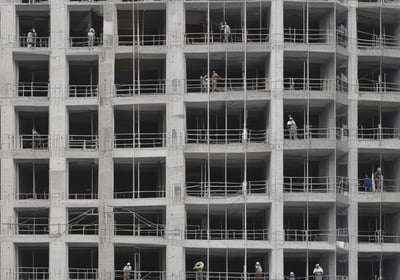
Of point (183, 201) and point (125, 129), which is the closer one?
point (183, 201)

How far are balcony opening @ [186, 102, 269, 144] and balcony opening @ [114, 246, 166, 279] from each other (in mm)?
7860

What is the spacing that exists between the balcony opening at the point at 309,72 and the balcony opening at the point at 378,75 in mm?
2962

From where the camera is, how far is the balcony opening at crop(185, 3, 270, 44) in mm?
68500

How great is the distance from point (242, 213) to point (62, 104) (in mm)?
13972

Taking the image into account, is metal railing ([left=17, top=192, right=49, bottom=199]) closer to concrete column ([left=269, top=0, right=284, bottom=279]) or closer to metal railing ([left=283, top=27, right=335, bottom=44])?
concrete column ([left=269, top=0, right=284, bottom=279])

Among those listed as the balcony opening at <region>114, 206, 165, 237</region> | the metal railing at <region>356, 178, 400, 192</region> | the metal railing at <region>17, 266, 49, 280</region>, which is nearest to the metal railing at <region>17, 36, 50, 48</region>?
the balcony opening at <region>114, 206, 165, 237</region>

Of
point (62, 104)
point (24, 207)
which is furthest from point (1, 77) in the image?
point (24, 207)

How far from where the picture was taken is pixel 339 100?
67.9 metres

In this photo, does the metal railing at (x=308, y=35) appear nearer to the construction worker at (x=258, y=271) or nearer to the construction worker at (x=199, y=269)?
the construction worker at (x=258, y=271)

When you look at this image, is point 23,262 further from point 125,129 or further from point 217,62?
point 217,62

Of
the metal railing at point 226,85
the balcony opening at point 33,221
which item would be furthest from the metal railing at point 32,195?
the metal railing at point 226,85

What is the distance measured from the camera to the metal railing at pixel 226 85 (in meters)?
67.7

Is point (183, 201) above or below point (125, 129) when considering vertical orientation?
below

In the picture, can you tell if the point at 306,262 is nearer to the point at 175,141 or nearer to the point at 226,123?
the point at 226,123
